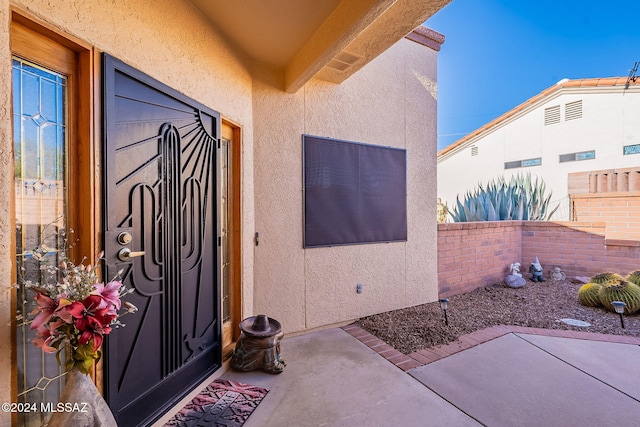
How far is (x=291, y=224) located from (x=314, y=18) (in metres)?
2.06

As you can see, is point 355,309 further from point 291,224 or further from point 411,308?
point 291,224

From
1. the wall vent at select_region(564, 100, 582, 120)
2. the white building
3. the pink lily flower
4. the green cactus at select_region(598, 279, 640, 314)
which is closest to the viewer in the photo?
the pink lily flower

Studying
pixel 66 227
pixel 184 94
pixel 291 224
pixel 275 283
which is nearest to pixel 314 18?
pixel 184 94

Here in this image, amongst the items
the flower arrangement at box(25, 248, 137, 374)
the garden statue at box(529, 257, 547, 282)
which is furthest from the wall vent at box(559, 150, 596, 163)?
the flower arrangement at box(25, 248, 137, 374)

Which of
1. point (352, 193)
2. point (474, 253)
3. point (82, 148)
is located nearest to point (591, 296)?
point (474, 253)

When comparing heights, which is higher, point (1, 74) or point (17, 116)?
point (1, 74)

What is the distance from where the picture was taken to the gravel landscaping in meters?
3.36

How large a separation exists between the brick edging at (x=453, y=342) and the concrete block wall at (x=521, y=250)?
136cm

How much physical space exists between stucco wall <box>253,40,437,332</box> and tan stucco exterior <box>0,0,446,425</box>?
0.01 meters

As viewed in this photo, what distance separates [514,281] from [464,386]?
3646 millimetres

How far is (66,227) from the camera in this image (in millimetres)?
1484

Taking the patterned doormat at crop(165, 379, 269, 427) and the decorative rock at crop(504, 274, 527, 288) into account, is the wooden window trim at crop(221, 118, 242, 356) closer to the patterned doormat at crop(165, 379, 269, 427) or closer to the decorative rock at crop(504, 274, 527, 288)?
the patterned doormat at crop(165, 379, 269, 427)

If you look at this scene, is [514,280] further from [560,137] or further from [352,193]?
[560,137]

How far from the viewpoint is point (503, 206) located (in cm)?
637
